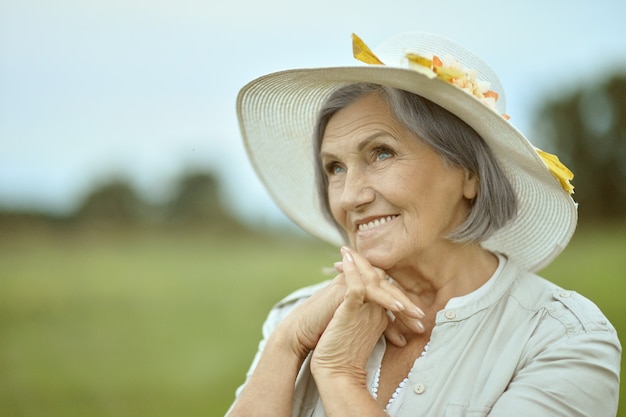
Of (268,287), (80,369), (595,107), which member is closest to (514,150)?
(80,369)

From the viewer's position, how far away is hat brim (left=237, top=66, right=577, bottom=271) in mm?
2311

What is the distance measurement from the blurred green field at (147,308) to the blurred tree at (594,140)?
18.2 inches

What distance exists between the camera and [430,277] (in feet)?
8.30

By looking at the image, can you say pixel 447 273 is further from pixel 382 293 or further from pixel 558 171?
pixel 558 171

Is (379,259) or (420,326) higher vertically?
(379,259)

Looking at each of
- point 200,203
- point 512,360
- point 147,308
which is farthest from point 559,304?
point 200,203

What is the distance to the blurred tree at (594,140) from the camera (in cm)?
784

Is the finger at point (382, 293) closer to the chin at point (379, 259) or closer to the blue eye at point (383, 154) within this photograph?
the chin at point (379, 259)

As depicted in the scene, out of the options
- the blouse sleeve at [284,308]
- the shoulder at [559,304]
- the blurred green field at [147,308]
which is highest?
the shoulder at [559,304]

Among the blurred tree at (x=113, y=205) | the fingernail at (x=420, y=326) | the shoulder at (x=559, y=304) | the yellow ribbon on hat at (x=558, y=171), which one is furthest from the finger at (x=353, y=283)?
the blurred tree at (x=113, y=205)

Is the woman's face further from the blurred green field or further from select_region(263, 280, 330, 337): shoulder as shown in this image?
the blurred green field

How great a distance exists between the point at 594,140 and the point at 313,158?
606 cm

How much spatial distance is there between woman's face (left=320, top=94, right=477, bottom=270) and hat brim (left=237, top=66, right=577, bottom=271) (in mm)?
158

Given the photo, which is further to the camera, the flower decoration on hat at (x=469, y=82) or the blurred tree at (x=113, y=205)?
the blurred tree at (x=113, y=205)
